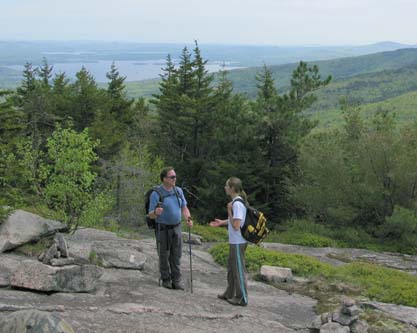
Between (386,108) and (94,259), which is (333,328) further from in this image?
(386,108)

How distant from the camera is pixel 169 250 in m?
9.76

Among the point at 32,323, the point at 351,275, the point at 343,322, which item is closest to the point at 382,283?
the point at 351,275

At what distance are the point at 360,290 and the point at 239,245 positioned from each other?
15.5 feet

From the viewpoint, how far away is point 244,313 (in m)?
9.11

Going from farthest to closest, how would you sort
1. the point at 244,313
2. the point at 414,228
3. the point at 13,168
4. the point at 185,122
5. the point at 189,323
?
the point at 185,122, the point at 414,228, the point at 13,168, the point at 244,313, the point at 189,323

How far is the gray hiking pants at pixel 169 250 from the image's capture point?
9578mm

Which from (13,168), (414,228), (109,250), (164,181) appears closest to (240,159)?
(414,228)

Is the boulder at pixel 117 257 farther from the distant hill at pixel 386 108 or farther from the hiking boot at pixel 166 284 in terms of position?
the distant hill at pixel 386 108

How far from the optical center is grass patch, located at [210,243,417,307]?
39.6ft

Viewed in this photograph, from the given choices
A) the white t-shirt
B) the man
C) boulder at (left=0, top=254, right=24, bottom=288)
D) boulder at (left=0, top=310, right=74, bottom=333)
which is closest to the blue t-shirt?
the man

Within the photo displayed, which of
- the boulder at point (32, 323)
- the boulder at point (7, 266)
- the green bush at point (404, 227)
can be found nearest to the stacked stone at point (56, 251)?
the boulder at point (7, 266)

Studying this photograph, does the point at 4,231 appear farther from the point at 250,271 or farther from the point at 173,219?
the point at 250,271

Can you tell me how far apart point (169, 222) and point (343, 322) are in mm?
3466

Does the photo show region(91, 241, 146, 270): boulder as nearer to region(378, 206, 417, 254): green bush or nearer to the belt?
the belt
